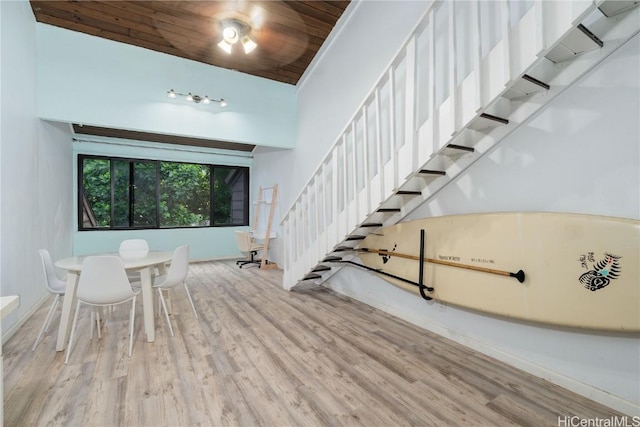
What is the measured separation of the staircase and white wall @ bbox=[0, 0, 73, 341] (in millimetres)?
2985

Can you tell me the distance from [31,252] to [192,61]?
130 inches

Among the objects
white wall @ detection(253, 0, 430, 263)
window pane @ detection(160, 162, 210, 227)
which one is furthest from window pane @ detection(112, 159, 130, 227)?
white wall @ detection(253, 0, 430, 263)

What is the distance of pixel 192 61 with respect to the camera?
441 centimetres

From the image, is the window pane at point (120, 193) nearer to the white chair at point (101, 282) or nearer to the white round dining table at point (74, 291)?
the white round dining table at point (74, 291)

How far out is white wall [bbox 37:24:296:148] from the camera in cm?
355

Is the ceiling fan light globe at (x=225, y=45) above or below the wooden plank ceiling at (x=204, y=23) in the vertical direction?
below

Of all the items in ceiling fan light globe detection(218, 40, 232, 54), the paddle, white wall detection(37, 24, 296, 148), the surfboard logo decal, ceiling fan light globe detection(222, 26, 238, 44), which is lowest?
the paddle

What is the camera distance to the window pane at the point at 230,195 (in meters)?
6.74

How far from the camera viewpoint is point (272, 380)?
6.46ft

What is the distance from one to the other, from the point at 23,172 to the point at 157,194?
10.2 ft

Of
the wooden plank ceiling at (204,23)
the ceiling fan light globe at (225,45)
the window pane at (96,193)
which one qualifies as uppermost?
the wooden plank ceiling at (204,23)

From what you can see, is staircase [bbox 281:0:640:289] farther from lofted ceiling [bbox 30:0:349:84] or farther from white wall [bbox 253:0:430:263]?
lofted ceiling [bbox 30:0:349:84]

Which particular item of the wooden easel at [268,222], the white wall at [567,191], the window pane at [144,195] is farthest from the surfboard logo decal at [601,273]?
the window pane at [144,195]

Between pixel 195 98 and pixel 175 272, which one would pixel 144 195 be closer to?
pixel 195 98
